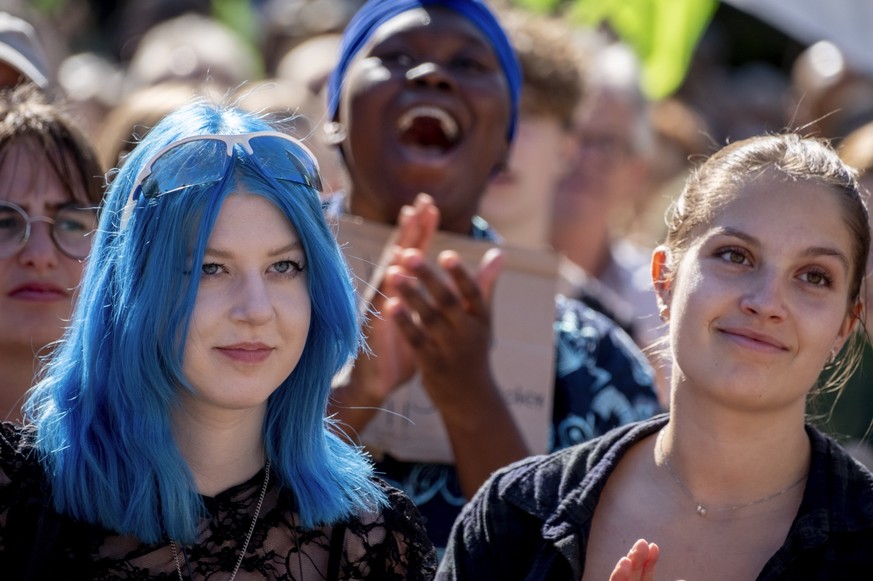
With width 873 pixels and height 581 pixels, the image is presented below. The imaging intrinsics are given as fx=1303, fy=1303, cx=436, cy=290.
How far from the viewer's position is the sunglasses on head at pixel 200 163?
223 cm

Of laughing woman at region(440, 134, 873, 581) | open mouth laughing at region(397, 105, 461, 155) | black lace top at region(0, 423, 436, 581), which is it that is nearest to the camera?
black lace top at region(0, 423, 436, 581)

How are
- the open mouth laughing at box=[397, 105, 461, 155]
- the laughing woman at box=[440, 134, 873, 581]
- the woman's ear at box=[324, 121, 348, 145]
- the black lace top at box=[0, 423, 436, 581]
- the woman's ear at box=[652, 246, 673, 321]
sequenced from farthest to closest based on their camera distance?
the woman's ear at box=[324, 121, 348, 145] → the open mouth laughing at box=[397, 105, 461, 155] → the woman's ear at box=[652, 246, 673, 321] → the laughing woman at box=[440, 134, 873, 581] → the black lace top at box=[0, 423, 436, 581]

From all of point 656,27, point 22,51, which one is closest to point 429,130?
point 22,51

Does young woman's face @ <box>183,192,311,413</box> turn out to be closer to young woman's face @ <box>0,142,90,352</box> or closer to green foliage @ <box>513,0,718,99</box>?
young woman's face @ <box>0,142,90,352</box>

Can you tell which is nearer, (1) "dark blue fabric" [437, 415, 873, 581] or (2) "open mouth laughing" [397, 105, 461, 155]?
(1) "dark blue fabric" [437, 415, 873, 581]

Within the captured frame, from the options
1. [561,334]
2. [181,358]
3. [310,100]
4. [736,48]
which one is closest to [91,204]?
[181,358]

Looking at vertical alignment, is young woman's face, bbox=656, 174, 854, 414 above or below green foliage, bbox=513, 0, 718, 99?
below

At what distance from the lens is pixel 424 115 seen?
A: 11.1 ft

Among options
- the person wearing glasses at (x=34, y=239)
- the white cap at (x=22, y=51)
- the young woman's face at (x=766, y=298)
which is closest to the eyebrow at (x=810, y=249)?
the young woman's face at (x=766, y=298)

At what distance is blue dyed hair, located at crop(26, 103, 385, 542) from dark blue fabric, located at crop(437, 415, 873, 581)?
24 centimetres

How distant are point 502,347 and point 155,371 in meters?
1.34

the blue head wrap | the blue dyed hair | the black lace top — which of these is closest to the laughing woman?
the black lace top

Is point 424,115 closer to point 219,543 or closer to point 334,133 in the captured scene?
point 334,133

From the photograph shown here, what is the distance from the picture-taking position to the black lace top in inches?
82.8
